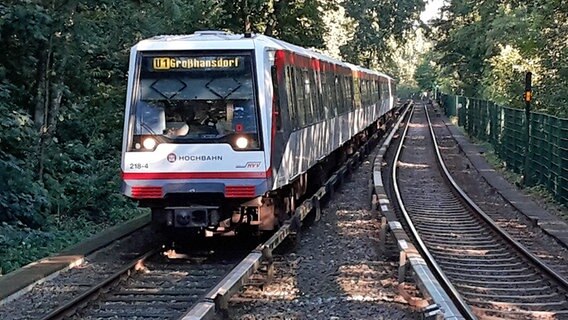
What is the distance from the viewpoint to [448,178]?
22250 mm

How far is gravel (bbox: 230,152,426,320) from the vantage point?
28.9 feet

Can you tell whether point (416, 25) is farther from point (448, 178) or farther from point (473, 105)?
point (448, 178)

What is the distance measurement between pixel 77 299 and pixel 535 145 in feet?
51.6

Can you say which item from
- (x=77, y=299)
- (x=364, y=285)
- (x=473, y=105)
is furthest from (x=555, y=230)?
(x=473, y=105)

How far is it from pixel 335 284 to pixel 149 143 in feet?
10.5

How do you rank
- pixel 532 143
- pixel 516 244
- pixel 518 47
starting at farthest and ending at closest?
pixel 518 47
pixel 532 143
pixel 516 244

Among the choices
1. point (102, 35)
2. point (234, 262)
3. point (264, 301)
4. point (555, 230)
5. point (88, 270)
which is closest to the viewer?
point (264, 301)

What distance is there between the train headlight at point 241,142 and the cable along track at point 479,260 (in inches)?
107

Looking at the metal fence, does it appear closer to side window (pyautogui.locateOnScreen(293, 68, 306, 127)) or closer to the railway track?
side window (pyautogui.locateOnScreen(293, 68, 306, 127))

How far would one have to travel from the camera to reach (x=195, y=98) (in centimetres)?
1164

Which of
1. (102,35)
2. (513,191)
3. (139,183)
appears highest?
(102,35)

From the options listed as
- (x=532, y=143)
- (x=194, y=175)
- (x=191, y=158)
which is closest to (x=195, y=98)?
(x=191, y=158)

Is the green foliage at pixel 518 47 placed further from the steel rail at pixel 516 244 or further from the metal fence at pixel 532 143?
the steel rail at pixel 516 244

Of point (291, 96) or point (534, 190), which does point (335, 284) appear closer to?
point (291, 96)
